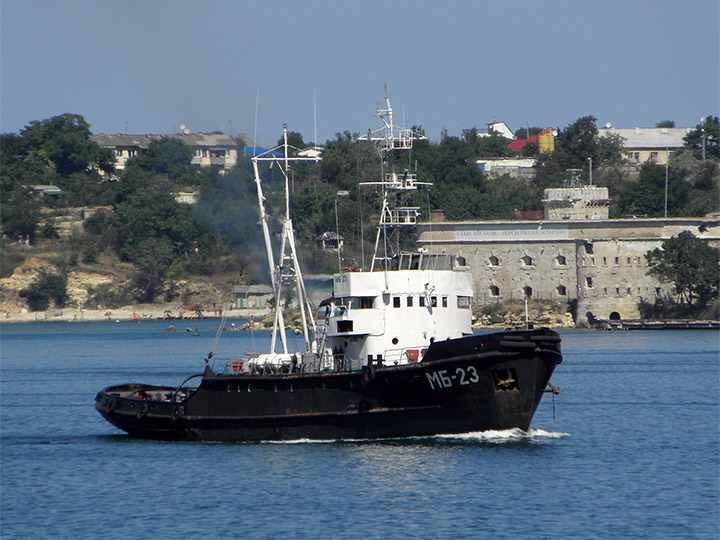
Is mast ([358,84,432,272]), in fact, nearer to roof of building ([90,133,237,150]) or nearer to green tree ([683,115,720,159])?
green tree ([683,115,720,159])

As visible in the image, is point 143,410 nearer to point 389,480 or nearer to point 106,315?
point 389,480

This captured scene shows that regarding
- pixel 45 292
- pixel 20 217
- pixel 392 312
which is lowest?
pixel 392 312

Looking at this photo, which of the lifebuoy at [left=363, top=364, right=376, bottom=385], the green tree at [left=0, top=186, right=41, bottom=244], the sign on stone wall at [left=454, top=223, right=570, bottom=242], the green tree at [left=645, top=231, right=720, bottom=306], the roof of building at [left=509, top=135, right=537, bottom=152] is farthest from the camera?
the roof of building at [left=509, top=135, right=537, bottom=152]

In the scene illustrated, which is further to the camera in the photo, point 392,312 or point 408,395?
point 392,312

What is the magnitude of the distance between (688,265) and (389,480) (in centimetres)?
6674

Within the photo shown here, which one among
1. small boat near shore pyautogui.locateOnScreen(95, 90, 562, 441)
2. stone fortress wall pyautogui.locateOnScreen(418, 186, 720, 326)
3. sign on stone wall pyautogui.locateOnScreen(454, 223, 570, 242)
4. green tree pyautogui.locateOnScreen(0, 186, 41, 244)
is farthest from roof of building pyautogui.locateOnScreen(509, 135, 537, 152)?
small boat near shore pyautogui.locateOnScreen(95, 90, 562, 441)

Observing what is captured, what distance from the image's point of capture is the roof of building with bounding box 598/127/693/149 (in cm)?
16875

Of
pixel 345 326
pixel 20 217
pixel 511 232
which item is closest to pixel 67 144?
pixel 20 217

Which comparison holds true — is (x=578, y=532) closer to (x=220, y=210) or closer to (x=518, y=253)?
(x=220, y=210)

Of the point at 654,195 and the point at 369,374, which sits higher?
the point at 654,195

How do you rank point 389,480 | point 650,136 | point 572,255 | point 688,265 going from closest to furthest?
point 389,480 → point 688,265 → point 572,255 → point 650,136

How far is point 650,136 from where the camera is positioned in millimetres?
171500

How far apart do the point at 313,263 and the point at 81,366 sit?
1313 inches

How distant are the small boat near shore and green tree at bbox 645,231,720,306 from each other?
57.1 metres
